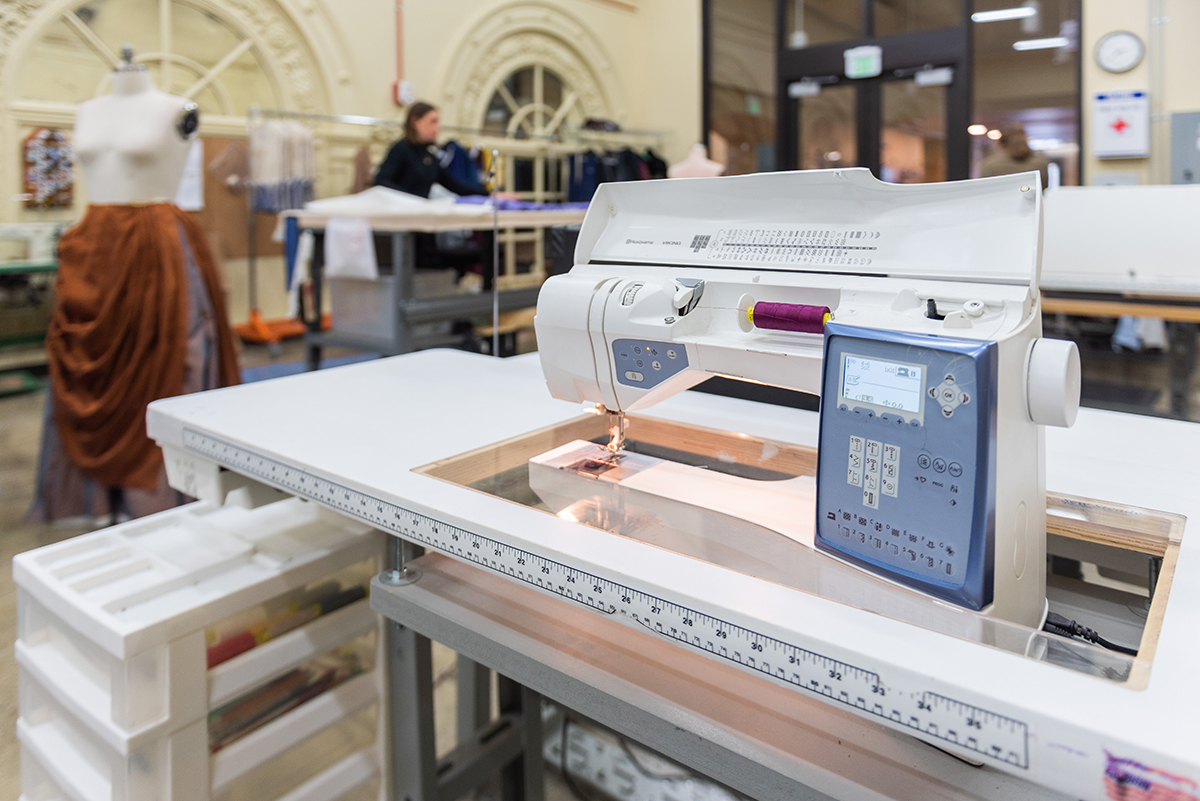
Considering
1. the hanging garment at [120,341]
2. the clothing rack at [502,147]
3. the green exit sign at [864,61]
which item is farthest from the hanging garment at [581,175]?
the hanging garment at [120,341]

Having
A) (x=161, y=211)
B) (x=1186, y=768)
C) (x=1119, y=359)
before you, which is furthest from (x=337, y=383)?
(x=1119, y=359)

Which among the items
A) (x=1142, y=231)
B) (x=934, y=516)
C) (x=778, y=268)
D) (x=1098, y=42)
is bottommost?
(x=934, y=516)

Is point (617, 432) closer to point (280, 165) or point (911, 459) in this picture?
point (911, 459)

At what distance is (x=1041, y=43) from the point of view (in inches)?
201

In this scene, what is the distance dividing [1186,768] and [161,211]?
2.81 meters

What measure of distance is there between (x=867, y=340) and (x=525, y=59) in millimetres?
6655

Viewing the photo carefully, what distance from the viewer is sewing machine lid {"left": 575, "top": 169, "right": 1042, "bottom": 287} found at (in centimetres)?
76

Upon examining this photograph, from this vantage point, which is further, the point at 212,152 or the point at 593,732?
the point at 212,152

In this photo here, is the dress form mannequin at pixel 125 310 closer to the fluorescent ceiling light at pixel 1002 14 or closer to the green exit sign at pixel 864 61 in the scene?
the green exit sign at pixel 864 61

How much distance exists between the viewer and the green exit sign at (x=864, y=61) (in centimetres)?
553

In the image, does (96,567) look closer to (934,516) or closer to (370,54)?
(934,516)

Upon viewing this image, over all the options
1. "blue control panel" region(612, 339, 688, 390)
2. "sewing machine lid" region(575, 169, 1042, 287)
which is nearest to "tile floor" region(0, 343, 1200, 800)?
"blue control panel" region(612, 339, 688, 390)

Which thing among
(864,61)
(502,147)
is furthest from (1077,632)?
(502,147)

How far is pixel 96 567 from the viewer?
4.03 feet
